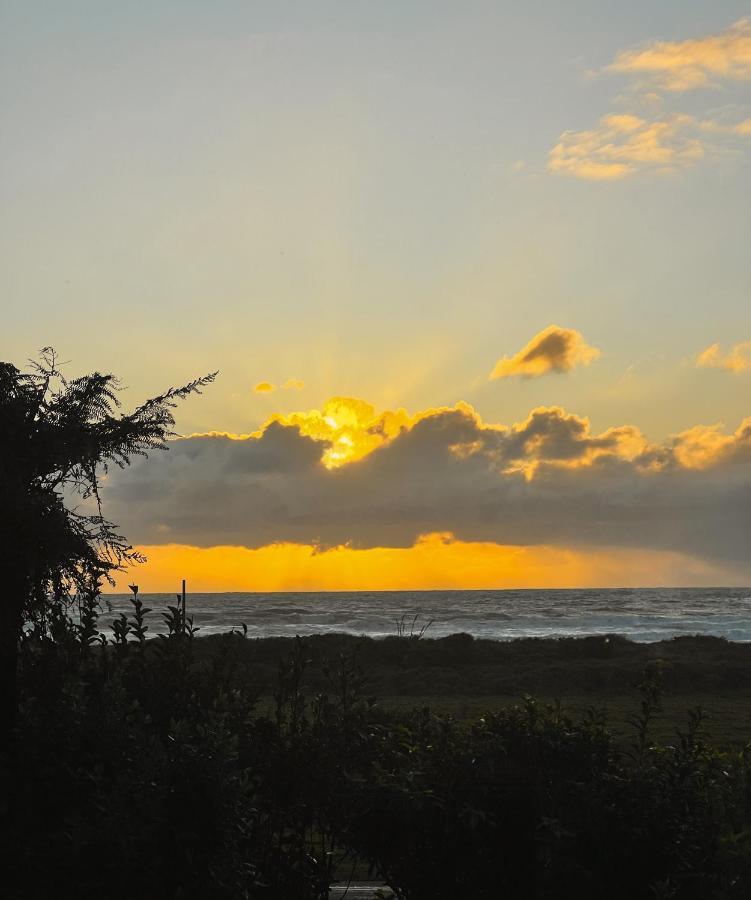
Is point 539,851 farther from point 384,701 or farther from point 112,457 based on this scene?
A: point 384,701

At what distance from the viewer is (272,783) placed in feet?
19.5

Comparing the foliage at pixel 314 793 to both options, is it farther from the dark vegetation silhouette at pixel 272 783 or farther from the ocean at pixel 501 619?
the ocean at pixel 501 619

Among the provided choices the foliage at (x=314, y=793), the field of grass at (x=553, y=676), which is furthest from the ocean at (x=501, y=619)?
the foliage at (x=314, y=793)

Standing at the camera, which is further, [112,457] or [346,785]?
[112,457]

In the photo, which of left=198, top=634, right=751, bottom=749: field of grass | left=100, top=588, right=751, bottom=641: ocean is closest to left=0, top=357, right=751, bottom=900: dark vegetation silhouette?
left=198, top=634, right=751, bottom=749: field of grass

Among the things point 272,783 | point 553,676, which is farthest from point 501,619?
point 272,783

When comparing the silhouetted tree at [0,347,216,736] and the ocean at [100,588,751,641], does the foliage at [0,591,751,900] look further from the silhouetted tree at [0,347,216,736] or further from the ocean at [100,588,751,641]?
the ocean at [100,588,751,641]

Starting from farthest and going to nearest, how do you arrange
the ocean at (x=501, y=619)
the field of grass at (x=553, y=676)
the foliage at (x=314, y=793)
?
the ocean at (x=501, y=619), the field of grass at (x=553, y=676), the foliage at (x=314, y=793)

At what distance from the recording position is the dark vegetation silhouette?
16.6ft

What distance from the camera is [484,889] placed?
579 cm

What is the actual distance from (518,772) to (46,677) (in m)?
2.86

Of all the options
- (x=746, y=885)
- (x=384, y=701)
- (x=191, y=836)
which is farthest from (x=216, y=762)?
(x=384, y=701)

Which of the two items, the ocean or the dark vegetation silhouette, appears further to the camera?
the ocean

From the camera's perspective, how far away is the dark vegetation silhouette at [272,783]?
5070 mm
